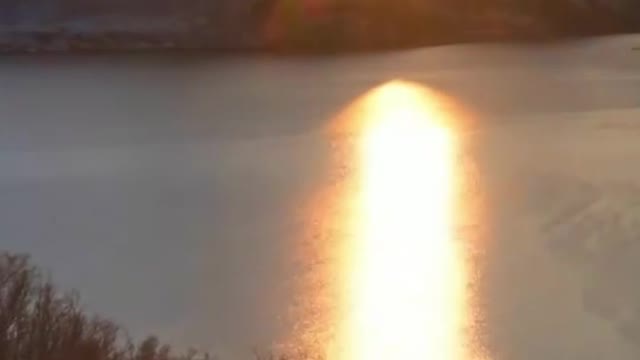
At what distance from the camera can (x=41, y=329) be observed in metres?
2.44

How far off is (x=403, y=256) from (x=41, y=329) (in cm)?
327

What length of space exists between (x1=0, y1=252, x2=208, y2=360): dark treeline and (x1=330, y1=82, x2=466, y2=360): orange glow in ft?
5.45

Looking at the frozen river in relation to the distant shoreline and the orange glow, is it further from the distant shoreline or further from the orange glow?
the distant shoreline

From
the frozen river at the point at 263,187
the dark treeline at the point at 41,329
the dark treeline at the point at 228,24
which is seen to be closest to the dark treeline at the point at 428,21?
the dark treeline at the point at 228,24

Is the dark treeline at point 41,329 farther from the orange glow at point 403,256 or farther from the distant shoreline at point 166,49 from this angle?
the distant shoreline at point 166,49

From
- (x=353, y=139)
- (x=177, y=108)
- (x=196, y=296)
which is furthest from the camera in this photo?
(x=177, y=108)

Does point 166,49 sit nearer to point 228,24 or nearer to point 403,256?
point 228,24

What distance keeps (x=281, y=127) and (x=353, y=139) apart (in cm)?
49

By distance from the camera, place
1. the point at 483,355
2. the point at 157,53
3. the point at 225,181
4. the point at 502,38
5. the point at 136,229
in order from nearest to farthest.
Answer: the point at 483,355
the point at 136,229
the point at 225,181
the point at 157,53
the point at 502,38

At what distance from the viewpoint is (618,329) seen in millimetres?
4277

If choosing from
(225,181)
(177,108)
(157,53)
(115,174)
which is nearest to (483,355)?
(225,181)

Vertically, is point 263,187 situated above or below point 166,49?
below

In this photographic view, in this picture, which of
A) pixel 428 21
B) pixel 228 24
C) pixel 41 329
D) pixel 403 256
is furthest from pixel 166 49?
pixel 41 329

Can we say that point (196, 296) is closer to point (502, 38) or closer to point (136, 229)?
point (136, 229)
